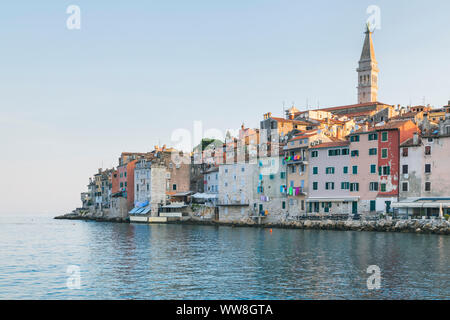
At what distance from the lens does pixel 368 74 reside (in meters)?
139

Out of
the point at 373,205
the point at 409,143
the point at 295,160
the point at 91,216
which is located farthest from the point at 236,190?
the point at 91,216

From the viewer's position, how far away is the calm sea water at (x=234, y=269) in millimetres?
Result: 25062

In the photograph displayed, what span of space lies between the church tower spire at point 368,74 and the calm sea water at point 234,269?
9299 cm

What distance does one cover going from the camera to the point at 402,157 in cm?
6366

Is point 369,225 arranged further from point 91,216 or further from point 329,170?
point 91,216

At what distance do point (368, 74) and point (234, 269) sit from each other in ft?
385

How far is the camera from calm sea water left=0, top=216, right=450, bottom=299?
25062 millimetres

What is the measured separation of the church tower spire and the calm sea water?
92990mm

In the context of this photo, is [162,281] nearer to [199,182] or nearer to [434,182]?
[434,182]
